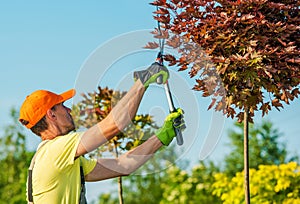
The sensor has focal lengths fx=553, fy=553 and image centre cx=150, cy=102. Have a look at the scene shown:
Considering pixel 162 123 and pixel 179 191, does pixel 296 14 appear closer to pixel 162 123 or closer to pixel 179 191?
pixel 162 123

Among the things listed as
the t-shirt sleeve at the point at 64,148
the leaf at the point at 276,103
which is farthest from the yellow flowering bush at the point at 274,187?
the t-shirt sleeve at the point at 64,148

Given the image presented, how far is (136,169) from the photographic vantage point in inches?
121

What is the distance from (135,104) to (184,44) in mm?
1317

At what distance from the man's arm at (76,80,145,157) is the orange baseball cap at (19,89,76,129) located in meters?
0.34

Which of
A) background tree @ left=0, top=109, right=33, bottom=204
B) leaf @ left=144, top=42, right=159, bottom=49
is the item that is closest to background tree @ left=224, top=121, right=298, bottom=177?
background tree @ left=0, top=109, right=33, bottom=204

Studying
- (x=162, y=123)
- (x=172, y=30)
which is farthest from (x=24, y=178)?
(x=162, y=123)

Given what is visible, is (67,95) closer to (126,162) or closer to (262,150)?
(126,162)

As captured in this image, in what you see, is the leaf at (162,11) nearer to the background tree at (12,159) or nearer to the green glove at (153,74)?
the green glove at (153,74)

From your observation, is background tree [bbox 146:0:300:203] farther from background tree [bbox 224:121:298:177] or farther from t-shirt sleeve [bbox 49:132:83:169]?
background tree [bbox 224:121:298:177]

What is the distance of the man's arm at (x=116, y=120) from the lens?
2.48m

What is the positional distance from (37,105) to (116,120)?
1.78 feet

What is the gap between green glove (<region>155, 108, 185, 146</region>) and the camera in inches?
106

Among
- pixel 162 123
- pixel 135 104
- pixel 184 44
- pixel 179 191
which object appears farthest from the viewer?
pixel 179 191

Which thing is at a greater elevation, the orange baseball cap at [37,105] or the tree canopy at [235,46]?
the tree canopy at [235,46]
